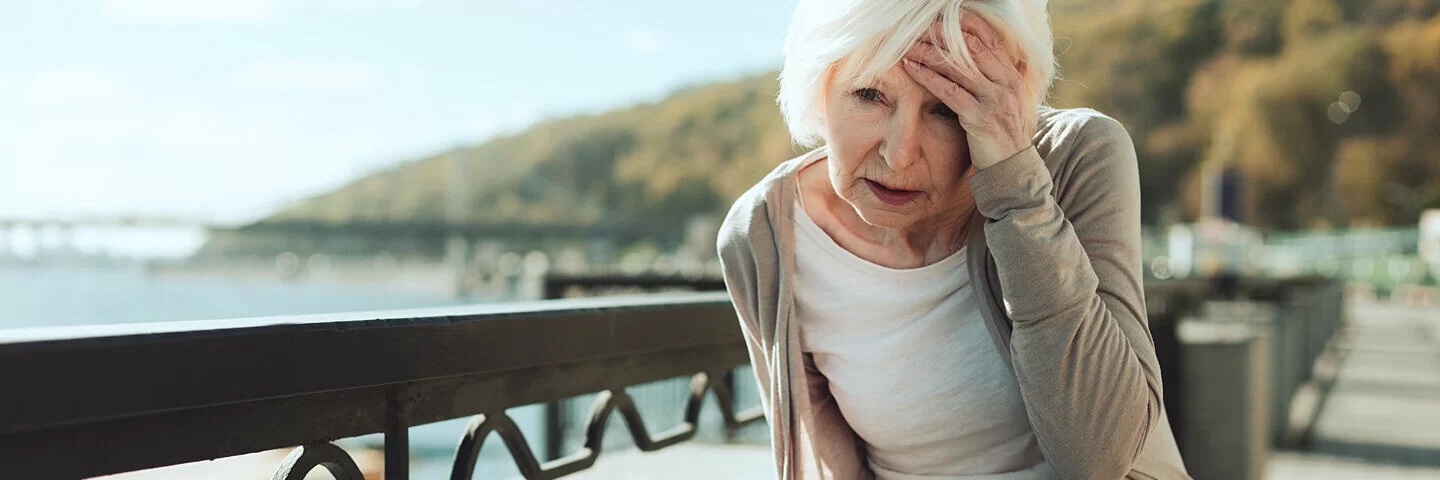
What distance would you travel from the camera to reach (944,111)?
4.39 ft

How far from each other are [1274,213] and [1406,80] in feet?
27.3

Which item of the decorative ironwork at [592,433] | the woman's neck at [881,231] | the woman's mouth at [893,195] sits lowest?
the decorative ironwork at [592,433]

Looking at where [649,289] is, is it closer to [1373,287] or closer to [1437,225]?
[1373,287]

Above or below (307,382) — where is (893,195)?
above

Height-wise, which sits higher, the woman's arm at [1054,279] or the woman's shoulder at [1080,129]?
the woman's shoulder at [1080,129]

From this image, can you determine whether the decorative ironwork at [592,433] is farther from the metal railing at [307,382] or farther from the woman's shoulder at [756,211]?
the woman's shoulder at [756,211]

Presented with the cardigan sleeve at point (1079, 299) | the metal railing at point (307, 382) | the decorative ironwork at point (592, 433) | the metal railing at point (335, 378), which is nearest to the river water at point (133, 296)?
the decorative ironwork at point (592, 433)

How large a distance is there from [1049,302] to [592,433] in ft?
2.40

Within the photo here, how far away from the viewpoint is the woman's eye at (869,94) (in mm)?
1340

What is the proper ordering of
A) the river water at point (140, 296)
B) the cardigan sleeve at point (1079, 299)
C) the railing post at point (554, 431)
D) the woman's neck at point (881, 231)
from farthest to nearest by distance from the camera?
the river water at point (140, 296) < the railing post at point (554, 431) < the woman's neck at point (881, 231) < the cardigan sleeve at point (1079, 299)

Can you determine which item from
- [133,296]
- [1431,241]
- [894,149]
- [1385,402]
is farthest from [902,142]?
[1431,241]

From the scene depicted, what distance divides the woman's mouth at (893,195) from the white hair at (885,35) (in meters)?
0.13

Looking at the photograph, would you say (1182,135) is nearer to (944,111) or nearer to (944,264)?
(944,264)

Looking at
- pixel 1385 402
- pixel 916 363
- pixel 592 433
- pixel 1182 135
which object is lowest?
pixel 1385 402
